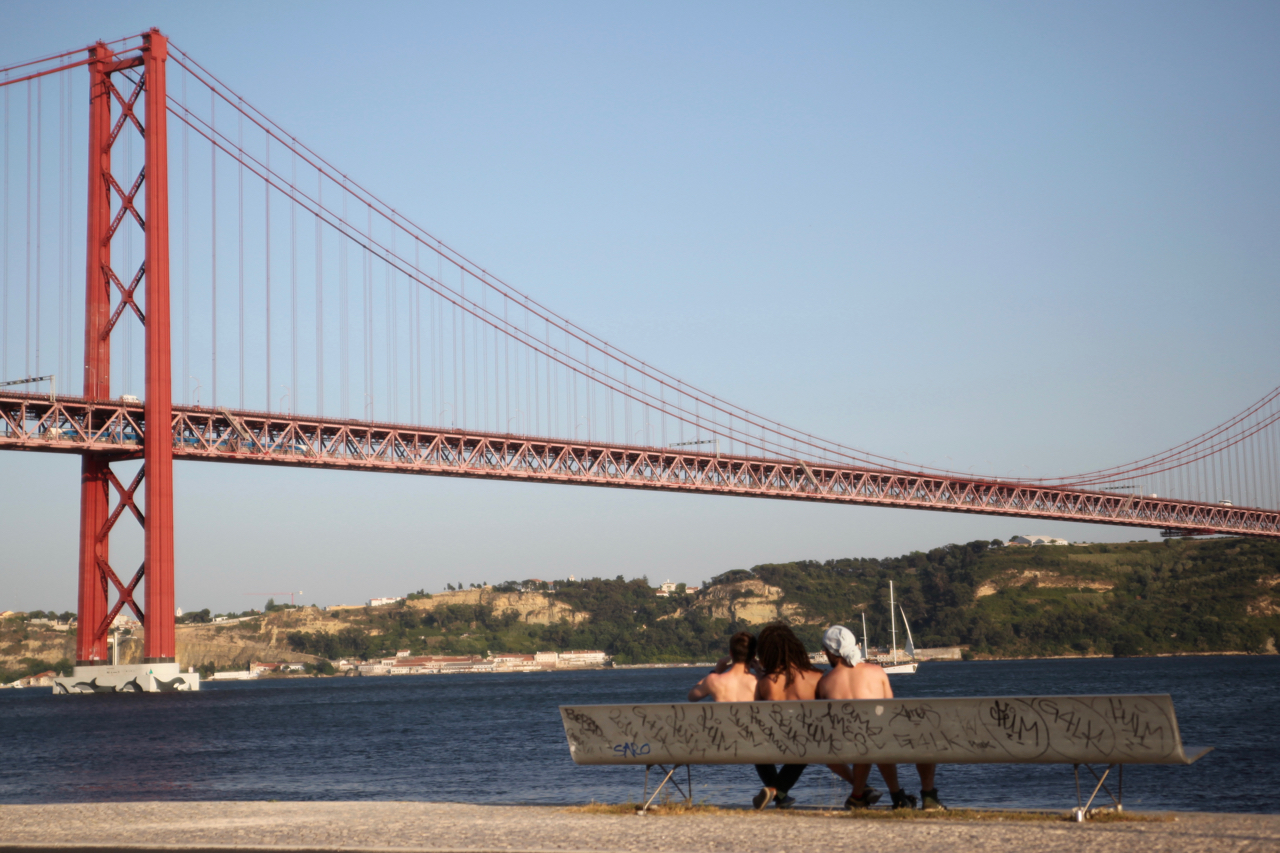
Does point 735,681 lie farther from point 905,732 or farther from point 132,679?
point 132,679

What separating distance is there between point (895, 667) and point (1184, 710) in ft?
173

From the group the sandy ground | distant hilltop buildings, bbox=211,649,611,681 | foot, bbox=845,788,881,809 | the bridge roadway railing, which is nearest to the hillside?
distant hilltop buildings, bbox=211,649,611,681

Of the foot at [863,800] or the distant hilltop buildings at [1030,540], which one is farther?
the distant hilltop buildings at [1030,540]

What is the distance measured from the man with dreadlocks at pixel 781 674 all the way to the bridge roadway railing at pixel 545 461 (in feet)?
122

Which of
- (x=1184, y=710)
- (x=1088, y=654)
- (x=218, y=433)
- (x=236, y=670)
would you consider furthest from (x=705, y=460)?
(x=236, y=670)

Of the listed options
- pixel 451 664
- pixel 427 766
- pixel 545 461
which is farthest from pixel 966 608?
pixel 427 766

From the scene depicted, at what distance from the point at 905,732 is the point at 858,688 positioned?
42 centimetres

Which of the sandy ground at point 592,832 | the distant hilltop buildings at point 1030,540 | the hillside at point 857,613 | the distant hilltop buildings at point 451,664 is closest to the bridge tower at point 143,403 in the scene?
the sandy ground at point 592,832

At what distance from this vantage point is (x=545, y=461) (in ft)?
169

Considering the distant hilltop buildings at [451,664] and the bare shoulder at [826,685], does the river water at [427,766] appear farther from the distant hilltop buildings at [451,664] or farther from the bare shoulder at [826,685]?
the distant hilltop buildings at [451,664]

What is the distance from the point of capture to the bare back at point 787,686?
26.8 ft

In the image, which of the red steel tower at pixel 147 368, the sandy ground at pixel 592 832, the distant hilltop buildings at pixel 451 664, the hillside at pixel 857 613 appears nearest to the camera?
the sandy ground at pixel 592 832

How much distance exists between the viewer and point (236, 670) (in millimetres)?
138250

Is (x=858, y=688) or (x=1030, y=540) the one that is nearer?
(x=858, y=688)
